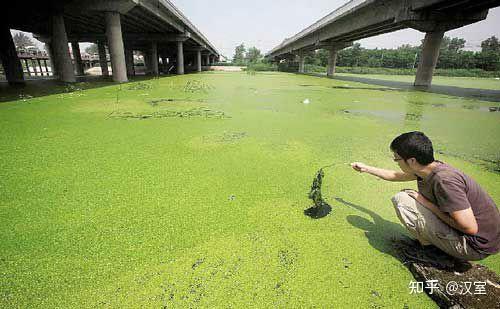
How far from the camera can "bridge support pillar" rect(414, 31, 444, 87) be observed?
1358 centimetres

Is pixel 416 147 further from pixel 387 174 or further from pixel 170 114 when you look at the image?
pixel 170 114

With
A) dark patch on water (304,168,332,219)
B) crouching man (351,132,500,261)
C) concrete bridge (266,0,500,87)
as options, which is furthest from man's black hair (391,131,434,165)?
concrete bridge (266,0,500,87)

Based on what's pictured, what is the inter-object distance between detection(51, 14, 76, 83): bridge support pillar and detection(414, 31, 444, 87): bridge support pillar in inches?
734

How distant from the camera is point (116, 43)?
11.7 metres

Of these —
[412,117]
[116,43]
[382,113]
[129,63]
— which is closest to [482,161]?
[412,117]

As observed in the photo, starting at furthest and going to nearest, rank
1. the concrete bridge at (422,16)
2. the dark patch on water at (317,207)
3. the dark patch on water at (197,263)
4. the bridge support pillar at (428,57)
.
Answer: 1. the bridge support pillar at (428,57)
2. the concrete bridge at (422,16)
3. the dark patch on water at (317,207)
4. the dark patch on water at (197,263)

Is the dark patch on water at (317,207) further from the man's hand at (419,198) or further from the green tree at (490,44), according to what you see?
the green tree at (490,44)

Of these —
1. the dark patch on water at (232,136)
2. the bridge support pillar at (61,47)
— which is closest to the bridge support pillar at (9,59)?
the bridge support pillar at (61,47)

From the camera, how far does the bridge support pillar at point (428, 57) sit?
13.6 m

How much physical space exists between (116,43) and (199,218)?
1302cm

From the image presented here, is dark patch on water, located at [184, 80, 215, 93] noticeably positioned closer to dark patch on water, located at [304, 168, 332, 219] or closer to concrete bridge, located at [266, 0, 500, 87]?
dark patch on water, located at [304, 168, 332, 219]

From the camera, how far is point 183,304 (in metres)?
1.17

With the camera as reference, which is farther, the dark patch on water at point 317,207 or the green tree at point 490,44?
the green tree at point 490,44

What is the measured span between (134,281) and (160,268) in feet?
0.45
